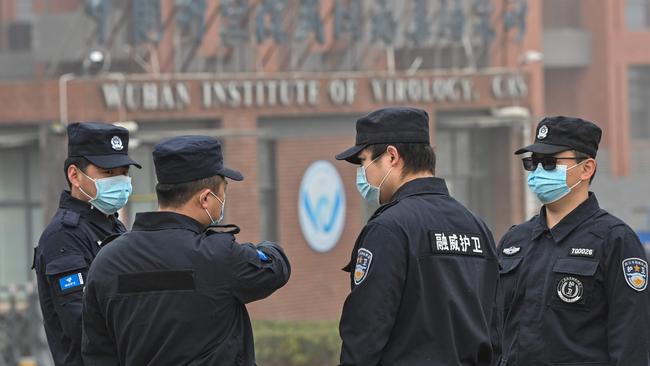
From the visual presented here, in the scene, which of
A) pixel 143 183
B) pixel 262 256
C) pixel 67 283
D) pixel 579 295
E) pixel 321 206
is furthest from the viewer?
pixel 321 206

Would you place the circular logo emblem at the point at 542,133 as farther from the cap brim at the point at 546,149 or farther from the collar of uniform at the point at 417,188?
the collar of uniform at the point at 417,188

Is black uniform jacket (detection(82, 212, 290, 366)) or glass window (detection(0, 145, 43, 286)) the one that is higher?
black uniform jacket (detection(82, 212, 290, 366))

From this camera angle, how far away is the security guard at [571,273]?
518cm

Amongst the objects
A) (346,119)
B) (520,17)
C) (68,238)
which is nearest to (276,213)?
(346,119)

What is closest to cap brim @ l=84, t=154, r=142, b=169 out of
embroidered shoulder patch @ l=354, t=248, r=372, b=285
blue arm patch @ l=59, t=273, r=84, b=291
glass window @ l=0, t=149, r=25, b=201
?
blue arm patch @ l=59, t=273, r=84, b=291

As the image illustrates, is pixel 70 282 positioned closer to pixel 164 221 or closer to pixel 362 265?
pixel 164 221

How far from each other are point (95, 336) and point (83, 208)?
1.22 metres

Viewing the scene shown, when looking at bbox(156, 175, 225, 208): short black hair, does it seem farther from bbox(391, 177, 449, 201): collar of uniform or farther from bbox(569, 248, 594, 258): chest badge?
bbox(569, 248, 594, 258): chest badge

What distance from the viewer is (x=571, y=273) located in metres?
5.36

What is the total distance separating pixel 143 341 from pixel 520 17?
67.9ft

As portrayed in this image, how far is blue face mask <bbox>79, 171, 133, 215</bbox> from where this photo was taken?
5.75m

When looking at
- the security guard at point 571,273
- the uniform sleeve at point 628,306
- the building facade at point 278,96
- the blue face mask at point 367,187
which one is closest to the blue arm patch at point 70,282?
the blue face mask at point 367,187

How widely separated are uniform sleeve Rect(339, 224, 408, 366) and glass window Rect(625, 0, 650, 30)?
115ft

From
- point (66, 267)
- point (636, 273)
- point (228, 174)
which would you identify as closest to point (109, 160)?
point (66, 267)
